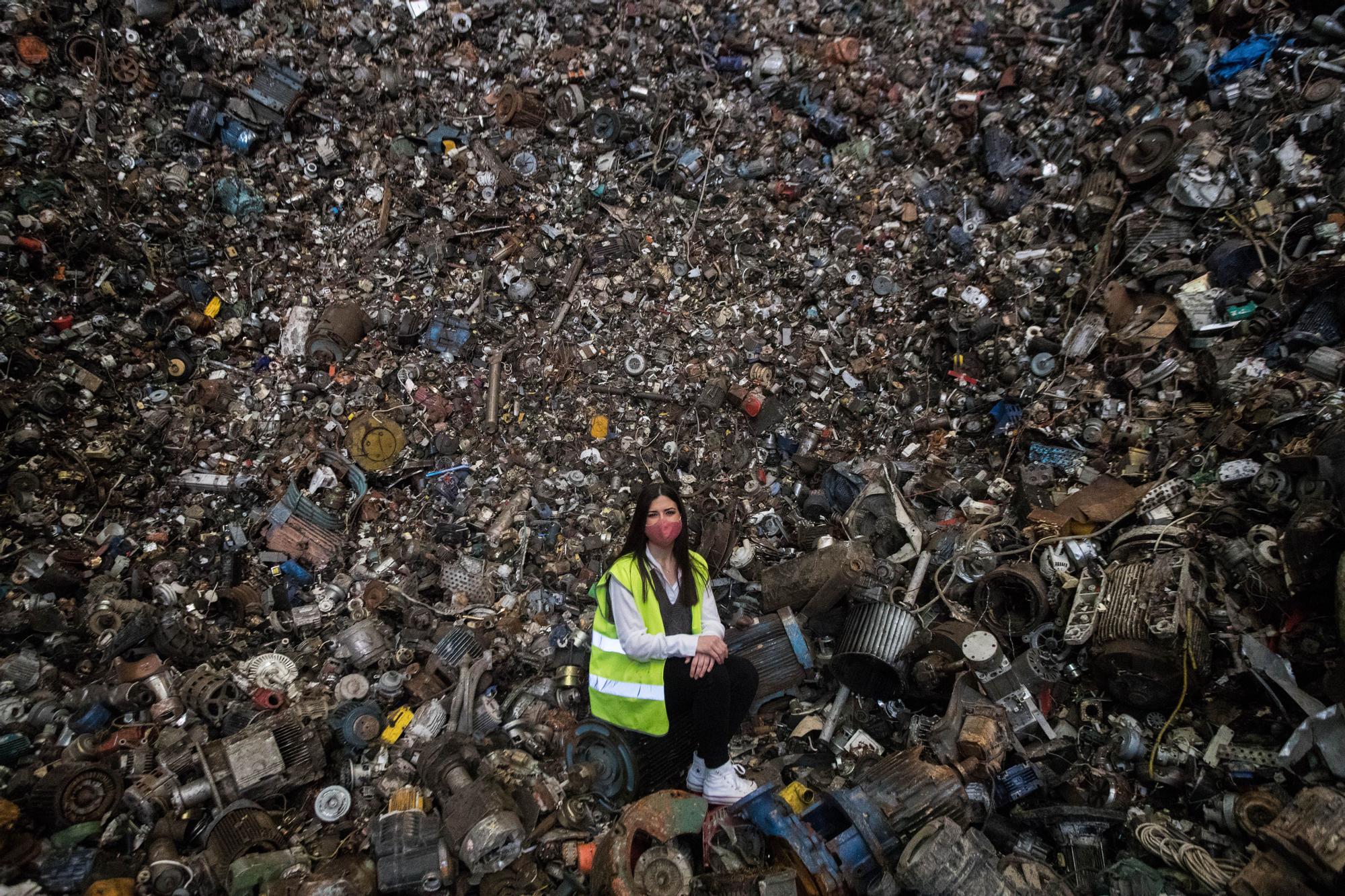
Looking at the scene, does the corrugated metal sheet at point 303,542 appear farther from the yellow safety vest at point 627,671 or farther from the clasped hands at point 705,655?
the clasped hands at point 705,655

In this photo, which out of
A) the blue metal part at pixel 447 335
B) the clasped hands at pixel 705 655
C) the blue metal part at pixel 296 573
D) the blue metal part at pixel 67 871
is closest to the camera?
the blue metal part at pixel 67 871

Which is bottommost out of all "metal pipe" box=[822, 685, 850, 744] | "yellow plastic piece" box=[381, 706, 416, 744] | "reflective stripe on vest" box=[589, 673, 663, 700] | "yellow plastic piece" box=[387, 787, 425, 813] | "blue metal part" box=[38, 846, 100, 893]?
"metal pipe" box=[822, 685, 850, 744]

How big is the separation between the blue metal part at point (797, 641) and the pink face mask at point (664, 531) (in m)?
0.82

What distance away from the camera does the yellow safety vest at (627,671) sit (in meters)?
3.12

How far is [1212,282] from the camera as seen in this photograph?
442 centimetres

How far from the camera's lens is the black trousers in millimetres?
3123

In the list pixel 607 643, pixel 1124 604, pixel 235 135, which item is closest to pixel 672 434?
pixel 607 643

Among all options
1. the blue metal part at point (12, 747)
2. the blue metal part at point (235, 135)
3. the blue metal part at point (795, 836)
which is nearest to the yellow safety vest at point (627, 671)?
the blue metal part at point (795, 836)

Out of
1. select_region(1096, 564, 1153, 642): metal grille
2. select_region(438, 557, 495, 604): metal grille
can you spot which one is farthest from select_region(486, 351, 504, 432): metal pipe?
select_region(1096, 564, 1153, 642): metal grille

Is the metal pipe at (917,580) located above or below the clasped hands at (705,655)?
below

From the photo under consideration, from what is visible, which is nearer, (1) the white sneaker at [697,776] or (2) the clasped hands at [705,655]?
(2) the clasped hands at [705,655]

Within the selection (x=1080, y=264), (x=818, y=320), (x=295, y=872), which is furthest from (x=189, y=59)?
(x=1080, y=264)

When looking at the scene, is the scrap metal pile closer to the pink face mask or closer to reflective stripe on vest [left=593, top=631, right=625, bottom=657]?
reflective stripe on vest [left=593, top=631, right=625, bottom=657]

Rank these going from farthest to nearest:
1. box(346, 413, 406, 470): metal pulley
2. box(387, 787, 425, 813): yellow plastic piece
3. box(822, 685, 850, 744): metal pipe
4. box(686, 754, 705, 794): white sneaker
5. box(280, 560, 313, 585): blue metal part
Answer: box(346, 413, 406, 470): metal pulley → box(280, 560, 313, 585): blue metal part → box(822, 685, 850, 744): metal pipe → box(686, 754, 705, 794): white sneaker → box(387, 787, 425, 813): yellow plastic piece
